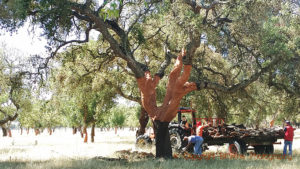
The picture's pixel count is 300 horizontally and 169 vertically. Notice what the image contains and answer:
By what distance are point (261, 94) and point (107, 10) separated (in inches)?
980

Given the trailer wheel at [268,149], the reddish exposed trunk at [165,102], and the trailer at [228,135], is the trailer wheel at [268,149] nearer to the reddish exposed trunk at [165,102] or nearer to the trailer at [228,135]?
the trailer at [228,135]

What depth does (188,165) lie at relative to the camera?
35.8ft

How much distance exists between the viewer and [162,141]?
13469 mm

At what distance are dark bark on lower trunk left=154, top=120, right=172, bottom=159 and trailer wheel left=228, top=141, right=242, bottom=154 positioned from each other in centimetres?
391

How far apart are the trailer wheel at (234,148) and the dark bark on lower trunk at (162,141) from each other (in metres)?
3.91

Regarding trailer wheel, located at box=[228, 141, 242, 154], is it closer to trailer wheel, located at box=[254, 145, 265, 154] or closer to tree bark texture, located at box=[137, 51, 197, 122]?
trailer wheel, located at box=[254, 145, 265, 154]

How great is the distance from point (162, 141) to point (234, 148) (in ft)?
15.4

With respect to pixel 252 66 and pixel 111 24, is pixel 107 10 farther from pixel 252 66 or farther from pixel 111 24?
pixel 252 66

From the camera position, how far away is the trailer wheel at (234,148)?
15.3 meters

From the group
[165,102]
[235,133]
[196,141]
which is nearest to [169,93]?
[165,102]

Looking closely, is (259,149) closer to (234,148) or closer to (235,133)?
(234,148)

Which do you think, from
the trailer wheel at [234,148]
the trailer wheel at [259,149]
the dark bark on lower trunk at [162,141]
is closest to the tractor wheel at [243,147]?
the trailer wheel at [234,148]

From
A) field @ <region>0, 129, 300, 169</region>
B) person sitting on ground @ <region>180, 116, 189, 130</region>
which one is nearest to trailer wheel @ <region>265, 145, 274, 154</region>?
field @ <region>0, 129, 300, 169</region>

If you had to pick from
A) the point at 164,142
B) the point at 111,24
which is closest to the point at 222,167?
the point at 164,142
